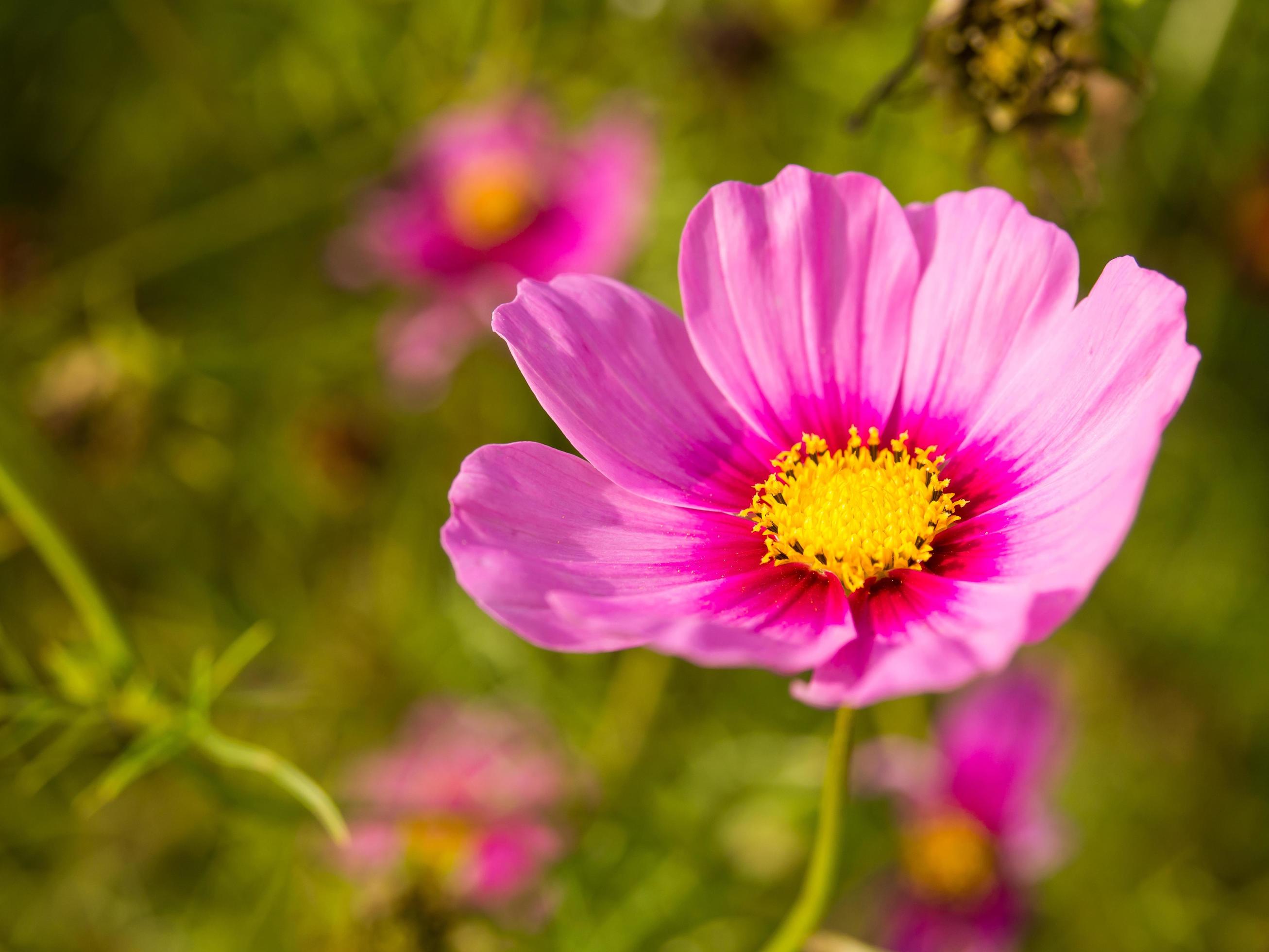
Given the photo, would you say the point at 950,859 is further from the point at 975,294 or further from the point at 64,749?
the point at 64,749

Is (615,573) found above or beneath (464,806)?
above

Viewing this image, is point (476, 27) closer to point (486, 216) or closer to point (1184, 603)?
point (486, 216)

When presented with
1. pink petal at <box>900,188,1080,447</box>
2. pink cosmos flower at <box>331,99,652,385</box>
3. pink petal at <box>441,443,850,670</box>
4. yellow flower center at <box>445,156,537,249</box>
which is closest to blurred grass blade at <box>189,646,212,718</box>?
pink petal at <box>441,443,850,670</box>

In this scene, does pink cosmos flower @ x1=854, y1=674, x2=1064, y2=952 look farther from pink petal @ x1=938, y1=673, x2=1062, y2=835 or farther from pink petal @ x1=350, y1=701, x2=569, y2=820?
pink petal @ x1=350, y1=701, x2=569, y2=820

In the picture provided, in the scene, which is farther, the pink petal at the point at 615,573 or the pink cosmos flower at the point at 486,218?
the pink cosmos flower at the point at 486,218

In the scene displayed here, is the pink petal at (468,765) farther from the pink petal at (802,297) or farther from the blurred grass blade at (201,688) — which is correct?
the pink petal at (802,297)

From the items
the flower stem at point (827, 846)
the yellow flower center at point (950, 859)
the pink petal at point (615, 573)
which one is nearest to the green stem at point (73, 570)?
the pink petal at point (615, 573)

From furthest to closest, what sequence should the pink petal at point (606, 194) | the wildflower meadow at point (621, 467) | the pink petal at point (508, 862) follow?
the pink petal at point (606, 194) < the pink petal at point (508, 862) < the wildflower meadow at point (621, 467)

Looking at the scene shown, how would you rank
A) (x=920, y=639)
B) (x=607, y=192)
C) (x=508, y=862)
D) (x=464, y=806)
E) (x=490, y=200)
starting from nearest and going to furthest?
(x=920, y=639)
(x=508, y=862)
(x=464, y=806)
(x=607, y=192)
(x=490, y=200)

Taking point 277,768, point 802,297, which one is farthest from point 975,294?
point 277,768
